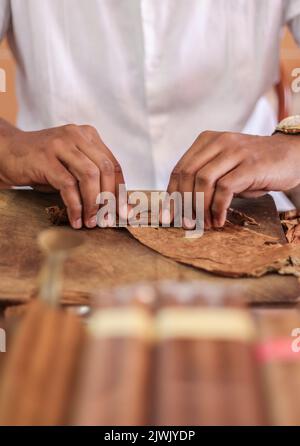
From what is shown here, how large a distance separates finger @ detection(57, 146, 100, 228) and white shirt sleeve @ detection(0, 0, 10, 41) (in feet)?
1.81

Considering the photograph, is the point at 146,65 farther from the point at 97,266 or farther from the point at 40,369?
the point at 40,369

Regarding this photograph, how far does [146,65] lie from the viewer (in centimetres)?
137

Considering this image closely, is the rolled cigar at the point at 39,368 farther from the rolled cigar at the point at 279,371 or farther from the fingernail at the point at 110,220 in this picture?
the fingernail at the point at 110,220

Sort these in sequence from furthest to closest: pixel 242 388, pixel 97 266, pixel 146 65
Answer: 1. pixel 146 65
2. pixel 97 266
3. pixel 242 388

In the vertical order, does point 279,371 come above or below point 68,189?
below

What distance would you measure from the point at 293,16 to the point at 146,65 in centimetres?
37

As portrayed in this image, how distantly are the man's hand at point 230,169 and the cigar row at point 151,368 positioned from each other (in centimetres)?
46

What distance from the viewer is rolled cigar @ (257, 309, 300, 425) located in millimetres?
456

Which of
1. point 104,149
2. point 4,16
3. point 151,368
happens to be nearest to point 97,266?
point 104,149

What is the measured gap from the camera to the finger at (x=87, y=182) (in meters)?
0.96

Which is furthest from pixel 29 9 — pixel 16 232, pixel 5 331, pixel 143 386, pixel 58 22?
pixel 143 386

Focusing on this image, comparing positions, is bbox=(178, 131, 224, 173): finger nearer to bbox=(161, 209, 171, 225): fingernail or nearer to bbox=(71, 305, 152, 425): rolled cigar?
bbox=(161, 209, 171, 225): fingernail

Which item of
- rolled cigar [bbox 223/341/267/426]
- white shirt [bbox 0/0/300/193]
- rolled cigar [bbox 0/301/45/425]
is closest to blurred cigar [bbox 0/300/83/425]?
rolled cigar [bbox 0/301/45/425]

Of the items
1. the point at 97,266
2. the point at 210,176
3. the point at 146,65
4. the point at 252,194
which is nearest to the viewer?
the point at 97,266
